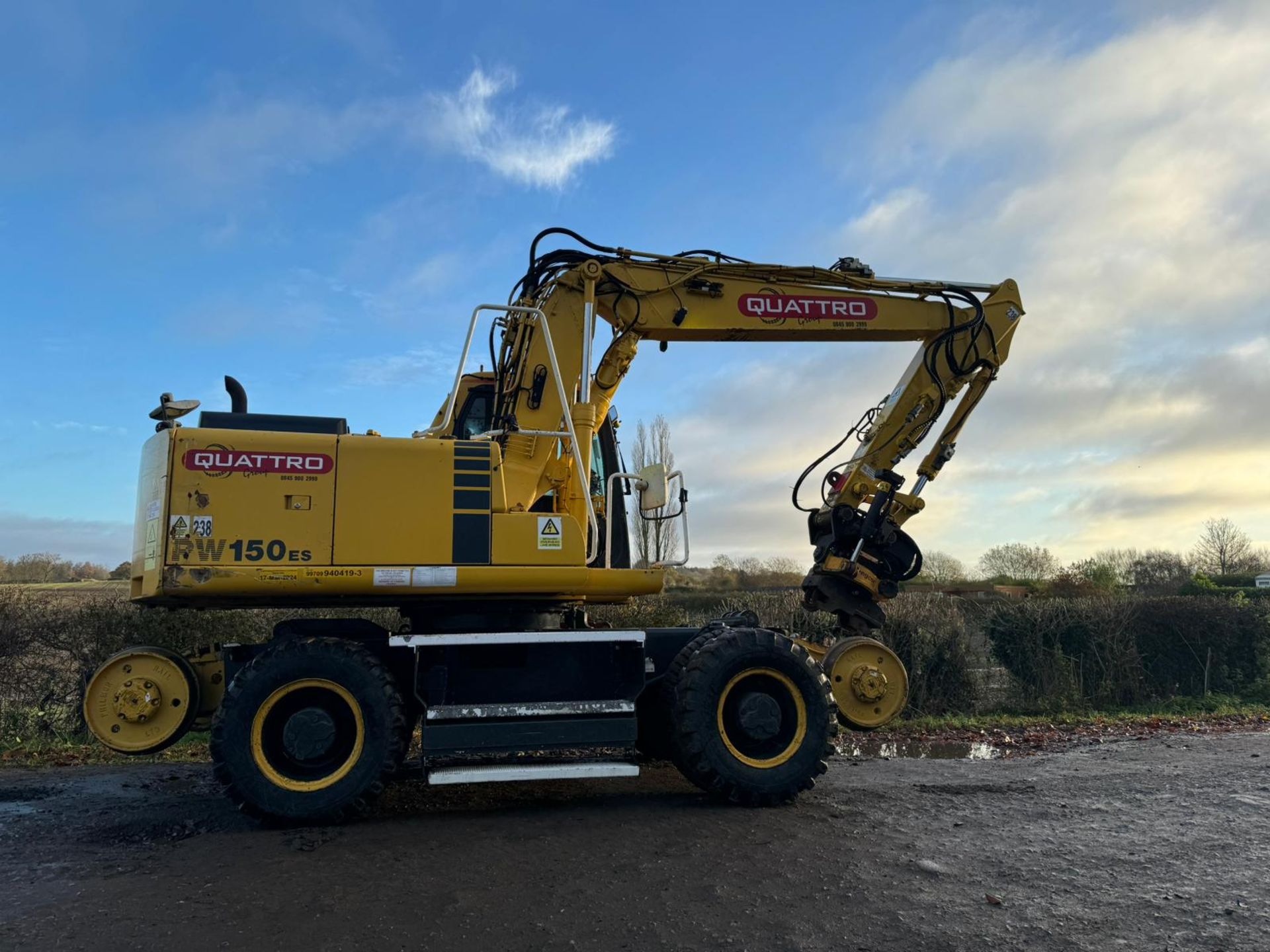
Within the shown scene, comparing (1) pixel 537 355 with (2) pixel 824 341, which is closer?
(1) pixel 537 355

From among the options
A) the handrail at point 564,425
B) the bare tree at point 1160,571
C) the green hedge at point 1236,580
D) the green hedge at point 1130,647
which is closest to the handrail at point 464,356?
the handrail at point 564,425

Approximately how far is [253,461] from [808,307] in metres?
4.79

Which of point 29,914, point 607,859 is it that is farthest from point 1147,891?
point 29,914

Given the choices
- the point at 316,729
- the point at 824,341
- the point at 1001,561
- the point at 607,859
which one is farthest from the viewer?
the point at 1001,561

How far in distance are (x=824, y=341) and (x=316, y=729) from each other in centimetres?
538

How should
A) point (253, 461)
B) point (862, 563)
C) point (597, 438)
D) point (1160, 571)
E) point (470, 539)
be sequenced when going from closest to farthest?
point (253, 461), point (470, 539), point (597, 438), point (862, 563), point (1160, 571)

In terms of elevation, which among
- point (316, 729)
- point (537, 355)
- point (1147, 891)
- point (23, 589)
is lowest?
point (1147, 891)

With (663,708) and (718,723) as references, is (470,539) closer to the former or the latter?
(663,708)

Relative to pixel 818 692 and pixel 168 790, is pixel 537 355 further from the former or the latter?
pixel 168 790

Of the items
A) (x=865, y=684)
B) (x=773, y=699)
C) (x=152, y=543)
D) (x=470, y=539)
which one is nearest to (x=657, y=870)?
(x=773, y=699)

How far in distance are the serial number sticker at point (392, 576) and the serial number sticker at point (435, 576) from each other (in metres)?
0.06

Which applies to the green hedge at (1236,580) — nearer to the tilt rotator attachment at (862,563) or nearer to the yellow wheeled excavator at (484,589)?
the tilt rotator attachment at (862,563)

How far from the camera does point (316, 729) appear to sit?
6.10 m

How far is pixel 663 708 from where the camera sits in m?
6.82
